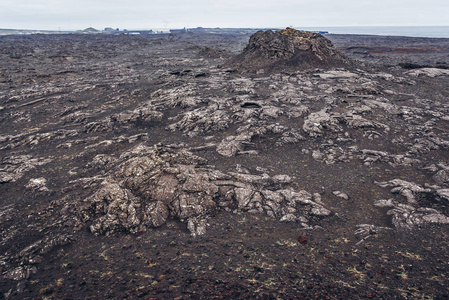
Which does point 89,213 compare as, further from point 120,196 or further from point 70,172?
point 70,172

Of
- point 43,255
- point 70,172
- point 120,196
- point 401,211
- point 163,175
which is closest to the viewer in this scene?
point 43,255

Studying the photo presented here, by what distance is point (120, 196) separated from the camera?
13.1 m

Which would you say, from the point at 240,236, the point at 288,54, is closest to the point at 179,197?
the point at 240,236

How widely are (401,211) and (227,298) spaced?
10813 mm

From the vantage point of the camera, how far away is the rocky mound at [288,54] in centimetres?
4156

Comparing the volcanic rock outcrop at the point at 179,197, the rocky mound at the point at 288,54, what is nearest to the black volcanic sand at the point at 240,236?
the volcanic rock outcrop at the point at 179,197

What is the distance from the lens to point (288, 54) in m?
42.8

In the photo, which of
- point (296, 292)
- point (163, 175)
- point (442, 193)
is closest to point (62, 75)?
point (163, 175)

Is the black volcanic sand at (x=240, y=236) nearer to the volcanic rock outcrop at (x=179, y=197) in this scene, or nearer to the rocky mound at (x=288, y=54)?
the volcanic rock outcrop at (x=179, y=197)

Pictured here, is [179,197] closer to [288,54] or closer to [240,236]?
[240,236]

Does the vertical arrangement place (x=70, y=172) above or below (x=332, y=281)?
above

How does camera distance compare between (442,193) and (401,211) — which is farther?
(442,193)

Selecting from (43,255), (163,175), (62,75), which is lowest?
(43,255)

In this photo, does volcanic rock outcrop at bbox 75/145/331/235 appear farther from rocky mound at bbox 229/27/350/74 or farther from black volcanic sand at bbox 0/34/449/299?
rocky mound at bbox 229/27/350/74
